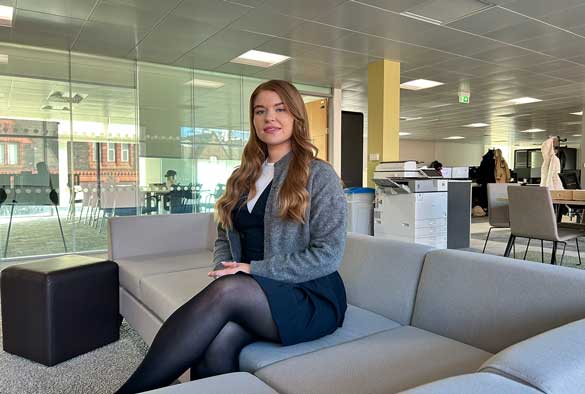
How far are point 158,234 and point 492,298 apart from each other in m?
2.30

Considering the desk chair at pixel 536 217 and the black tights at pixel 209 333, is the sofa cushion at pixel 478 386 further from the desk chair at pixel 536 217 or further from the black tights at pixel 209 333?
the desk chair at pixel 536 217

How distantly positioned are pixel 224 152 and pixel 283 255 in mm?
5597

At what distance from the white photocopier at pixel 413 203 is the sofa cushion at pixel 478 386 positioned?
4.16 metres

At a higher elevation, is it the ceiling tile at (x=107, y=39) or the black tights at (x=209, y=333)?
the ceiling tile at (x=107, y=39)

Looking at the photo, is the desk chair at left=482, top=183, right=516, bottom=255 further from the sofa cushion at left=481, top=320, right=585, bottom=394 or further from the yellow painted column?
the sofa cushion at left=481, top=320, right=585, bottom=394

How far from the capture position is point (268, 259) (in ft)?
4.63

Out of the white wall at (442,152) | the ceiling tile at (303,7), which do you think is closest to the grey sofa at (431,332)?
the ceiling tile at (303,7)

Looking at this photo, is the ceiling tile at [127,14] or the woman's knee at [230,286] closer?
the woman's knee at [230,286]

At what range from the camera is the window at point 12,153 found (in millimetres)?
5273

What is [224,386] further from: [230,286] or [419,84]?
[419,84]

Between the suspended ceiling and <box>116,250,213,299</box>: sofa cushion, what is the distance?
243cm

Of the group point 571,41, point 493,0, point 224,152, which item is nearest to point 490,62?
point 571,41

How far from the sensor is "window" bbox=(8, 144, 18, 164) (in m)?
5.27

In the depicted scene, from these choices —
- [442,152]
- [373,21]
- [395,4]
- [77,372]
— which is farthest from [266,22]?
[442,152]
